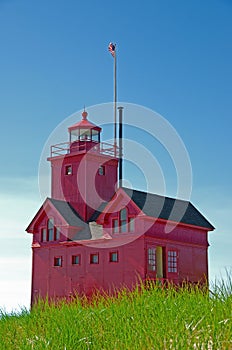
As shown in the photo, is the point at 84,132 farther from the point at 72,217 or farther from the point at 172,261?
the point at 172,261

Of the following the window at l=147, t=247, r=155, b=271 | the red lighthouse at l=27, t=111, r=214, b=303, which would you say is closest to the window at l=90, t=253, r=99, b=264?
the red lighthouse at l=27, t=111, r=214, b=303

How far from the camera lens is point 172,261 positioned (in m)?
28.9

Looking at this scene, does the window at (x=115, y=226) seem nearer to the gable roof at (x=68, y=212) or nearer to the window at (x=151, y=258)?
the window at (x=151, y=258)

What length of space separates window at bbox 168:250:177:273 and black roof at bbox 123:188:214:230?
63.1 inches

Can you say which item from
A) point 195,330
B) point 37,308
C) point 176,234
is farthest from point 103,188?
point 195,330

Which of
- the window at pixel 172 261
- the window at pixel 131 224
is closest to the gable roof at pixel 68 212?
the window at pixel 131 224

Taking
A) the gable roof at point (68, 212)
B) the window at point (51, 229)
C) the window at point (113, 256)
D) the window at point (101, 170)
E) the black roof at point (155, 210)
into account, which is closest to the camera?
the window at point (113, 256)

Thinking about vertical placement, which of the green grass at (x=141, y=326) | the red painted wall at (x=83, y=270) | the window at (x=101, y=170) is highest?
the window at (x=101, y=170)

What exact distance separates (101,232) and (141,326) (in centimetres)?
1935

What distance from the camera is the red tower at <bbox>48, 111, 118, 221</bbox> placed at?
104ft

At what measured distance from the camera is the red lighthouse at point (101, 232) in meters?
27.7

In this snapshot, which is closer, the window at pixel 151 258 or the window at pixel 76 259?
the window at pixel 151 258

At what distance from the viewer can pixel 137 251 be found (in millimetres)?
27359

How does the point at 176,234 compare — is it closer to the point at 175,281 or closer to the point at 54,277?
the point at 175,281
